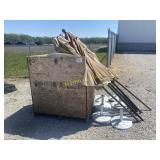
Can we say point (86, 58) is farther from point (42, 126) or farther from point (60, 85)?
point (42, 126)

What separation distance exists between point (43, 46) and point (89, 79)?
49.9 feet

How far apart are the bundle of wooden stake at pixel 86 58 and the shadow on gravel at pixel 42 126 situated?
3.16 ft

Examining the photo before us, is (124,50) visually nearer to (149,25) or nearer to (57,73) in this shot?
(149,25)

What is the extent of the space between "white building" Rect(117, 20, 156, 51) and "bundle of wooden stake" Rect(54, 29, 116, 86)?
17.4 metres

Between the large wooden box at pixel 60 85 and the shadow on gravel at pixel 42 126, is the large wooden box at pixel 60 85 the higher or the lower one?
the higher one

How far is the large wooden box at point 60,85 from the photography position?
4867 mm

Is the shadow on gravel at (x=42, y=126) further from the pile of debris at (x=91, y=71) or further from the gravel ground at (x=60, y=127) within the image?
the pile of debris at (x=91, y=71)

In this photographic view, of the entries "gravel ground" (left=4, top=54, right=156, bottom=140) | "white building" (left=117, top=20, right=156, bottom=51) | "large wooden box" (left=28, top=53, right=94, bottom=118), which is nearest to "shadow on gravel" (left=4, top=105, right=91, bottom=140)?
"gravel ground" (left=4, top=54, right=156, bottom=140)

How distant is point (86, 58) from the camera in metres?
5.18

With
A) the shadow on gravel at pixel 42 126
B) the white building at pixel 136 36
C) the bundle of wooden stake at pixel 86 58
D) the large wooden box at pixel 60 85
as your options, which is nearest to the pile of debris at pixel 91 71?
the bundle of wooden stake at pixel 86 58

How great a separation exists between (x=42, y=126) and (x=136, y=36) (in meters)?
19.0

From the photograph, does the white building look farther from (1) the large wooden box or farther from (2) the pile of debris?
(1) the large wooden box

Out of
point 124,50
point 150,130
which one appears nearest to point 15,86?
point 150,130

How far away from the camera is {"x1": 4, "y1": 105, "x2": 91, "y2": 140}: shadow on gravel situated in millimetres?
4614
